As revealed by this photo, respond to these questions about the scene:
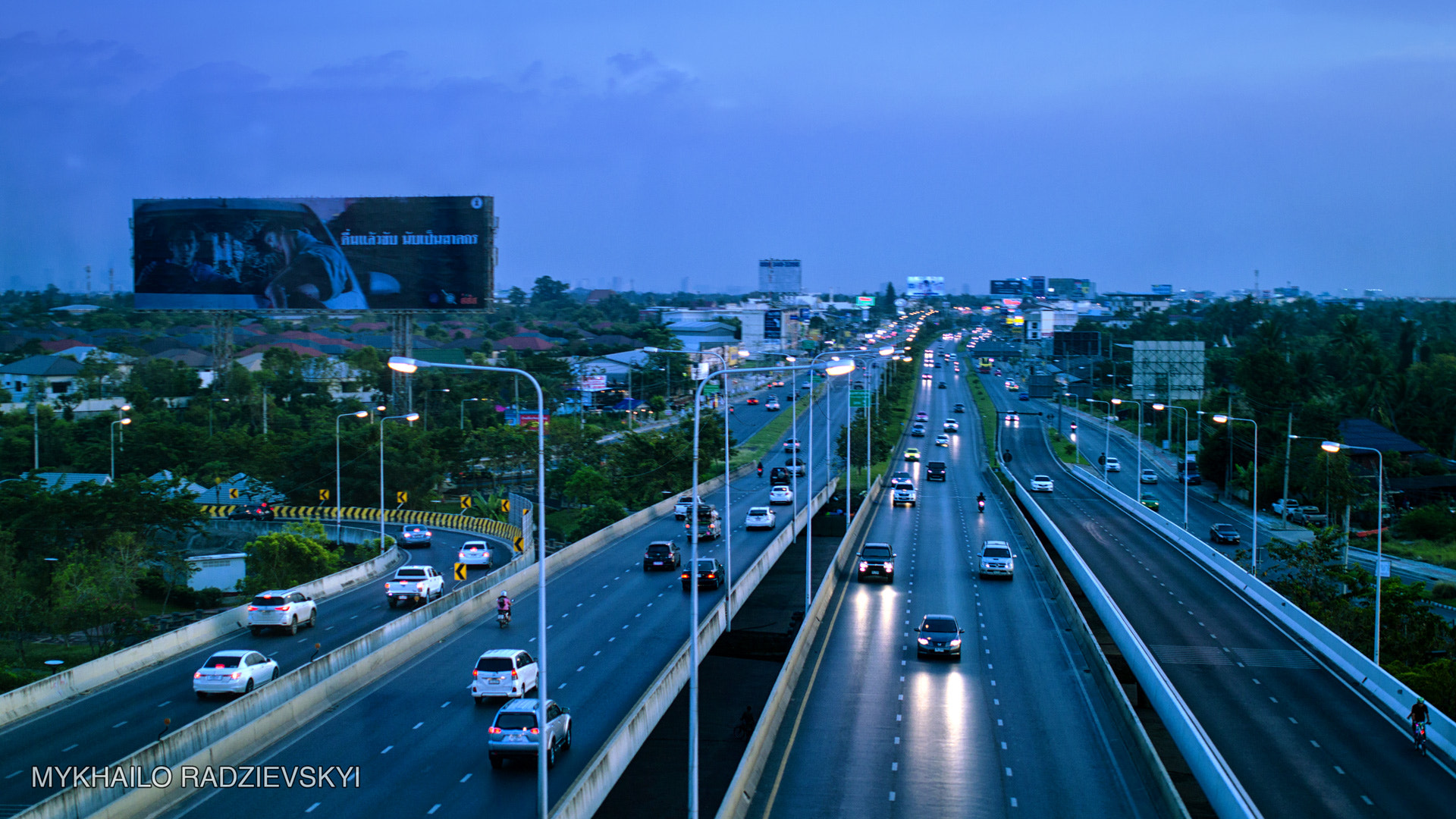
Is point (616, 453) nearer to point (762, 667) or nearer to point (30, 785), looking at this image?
point (762, 667)

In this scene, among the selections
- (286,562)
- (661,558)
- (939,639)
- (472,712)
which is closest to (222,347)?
(286,562)

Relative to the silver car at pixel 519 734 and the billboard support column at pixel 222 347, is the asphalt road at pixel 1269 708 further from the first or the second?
the billboard support column at pixel 222 347

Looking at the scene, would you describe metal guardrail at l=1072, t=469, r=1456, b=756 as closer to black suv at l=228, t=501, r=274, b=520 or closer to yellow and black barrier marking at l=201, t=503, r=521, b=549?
yellow and black barrier marking at l=201, t=503, r=521, b=549

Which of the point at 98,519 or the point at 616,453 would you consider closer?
the point at 98,519

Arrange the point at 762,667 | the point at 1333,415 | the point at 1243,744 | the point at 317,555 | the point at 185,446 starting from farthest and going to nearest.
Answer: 1. the point at 1333,415
2. the point at 185,446
3. the point at 317,555
4. the point at 762,667
5. the point at 1243,744

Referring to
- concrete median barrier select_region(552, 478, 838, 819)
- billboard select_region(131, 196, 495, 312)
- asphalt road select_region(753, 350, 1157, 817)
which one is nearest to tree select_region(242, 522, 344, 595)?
concrete median barrier select_region(552, 478, 838, 819)

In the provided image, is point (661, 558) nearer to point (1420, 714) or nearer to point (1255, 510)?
point (1255, 510)

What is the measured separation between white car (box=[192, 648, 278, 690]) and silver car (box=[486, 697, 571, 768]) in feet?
29.2

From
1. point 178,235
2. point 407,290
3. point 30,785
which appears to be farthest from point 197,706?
point 178,235

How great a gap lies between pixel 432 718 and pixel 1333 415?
85610mm

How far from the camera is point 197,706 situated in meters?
27.8

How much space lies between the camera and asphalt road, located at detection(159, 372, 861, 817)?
2130 cm

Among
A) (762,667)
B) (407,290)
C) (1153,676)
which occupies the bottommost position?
(762,667)

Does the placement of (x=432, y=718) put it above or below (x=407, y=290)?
below
